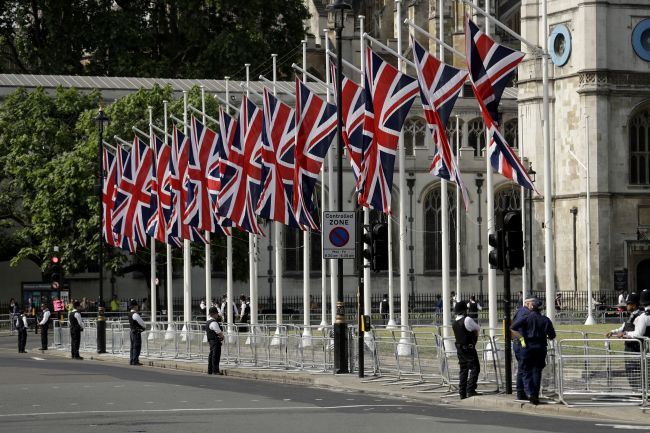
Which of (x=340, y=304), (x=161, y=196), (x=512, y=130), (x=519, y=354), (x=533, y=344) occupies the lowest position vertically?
(x=519, y=354)

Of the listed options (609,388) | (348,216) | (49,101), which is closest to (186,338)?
(348,216)

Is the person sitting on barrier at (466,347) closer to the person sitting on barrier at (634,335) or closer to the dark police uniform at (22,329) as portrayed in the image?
the person sitting on barrier at (634,335)

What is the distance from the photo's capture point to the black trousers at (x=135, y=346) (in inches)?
1607

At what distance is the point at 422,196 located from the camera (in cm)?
7906

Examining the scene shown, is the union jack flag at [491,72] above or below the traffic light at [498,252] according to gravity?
above

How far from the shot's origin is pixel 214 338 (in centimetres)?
3556

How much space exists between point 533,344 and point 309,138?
13050 mm

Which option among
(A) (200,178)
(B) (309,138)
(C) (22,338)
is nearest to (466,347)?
(B) (309,138)

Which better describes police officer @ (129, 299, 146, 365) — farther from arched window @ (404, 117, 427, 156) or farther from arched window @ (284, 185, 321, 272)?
arched window @ (404, 117, 427, 156)

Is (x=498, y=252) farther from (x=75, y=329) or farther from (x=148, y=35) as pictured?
(x=148, y=35)

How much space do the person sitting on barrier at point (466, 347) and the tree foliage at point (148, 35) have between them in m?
59.2

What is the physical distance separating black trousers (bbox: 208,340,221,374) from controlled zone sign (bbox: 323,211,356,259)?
4.76 metres

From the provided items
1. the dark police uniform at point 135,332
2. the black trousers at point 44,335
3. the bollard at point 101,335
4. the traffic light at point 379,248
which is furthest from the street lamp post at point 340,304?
the black trousers at point 44,335

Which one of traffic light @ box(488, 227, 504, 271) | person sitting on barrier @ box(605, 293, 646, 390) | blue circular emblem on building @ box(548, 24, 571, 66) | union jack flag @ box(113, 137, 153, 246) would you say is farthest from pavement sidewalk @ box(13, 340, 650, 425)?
blue circular emblem on building @ box(548, 24, 571, 66)
